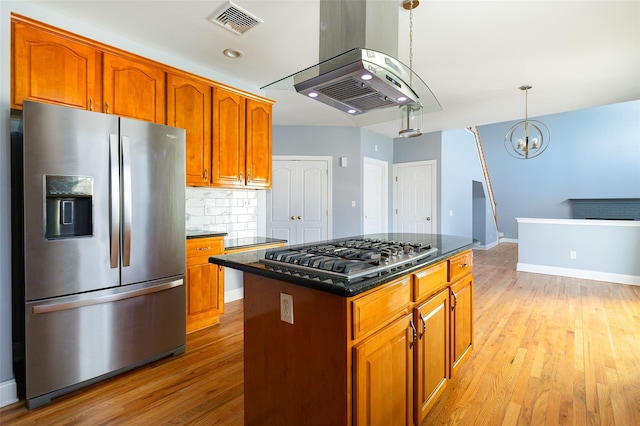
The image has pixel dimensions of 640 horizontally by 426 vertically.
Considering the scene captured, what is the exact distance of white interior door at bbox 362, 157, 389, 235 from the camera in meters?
5.74

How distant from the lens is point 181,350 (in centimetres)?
253

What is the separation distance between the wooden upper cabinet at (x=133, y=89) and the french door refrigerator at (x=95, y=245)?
388 mm

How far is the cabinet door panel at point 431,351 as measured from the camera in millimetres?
1579

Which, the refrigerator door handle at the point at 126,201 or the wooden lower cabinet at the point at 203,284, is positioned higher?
the refrigerator door handle at the point at 126,201

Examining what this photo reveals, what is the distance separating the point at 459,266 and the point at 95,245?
237 centimetres

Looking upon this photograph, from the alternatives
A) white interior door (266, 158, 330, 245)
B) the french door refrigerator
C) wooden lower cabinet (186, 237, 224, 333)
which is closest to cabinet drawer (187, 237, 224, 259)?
wooden lower cabinet (186, 237, 224, 333)

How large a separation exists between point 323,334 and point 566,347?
102 inches

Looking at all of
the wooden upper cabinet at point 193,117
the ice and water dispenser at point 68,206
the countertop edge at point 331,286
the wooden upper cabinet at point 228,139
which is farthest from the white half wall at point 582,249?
the ice and water dispenser at point 68,206

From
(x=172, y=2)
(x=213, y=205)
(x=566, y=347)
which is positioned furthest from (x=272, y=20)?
(x=566, y=347)

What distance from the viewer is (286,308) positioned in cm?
135

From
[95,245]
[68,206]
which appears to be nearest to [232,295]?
[95,245]

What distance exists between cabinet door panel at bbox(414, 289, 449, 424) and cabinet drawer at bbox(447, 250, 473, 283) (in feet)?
0.46

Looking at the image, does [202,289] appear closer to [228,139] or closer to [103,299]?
[103,299]

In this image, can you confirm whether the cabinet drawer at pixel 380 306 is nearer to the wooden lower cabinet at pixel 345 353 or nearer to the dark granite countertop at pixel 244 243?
the wooden lower cabinet at pixel 345 353
